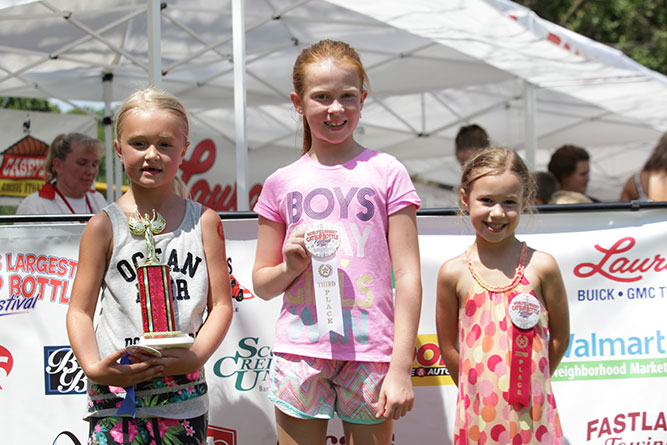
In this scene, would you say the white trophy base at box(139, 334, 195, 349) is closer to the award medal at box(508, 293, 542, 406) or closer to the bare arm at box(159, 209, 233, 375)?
the bare arm at box(159, 209, 233, 375)

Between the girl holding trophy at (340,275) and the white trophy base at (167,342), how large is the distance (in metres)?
0.32

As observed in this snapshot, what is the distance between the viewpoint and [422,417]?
3.17 meters

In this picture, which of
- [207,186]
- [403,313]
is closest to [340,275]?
[403,313]

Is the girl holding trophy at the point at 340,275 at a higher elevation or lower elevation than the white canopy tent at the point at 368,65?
lower

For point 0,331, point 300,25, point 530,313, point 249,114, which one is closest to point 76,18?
point 300,25

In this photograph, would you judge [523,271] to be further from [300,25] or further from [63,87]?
[63,87]

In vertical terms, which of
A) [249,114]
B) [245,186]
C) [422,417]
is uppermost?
[249,114]

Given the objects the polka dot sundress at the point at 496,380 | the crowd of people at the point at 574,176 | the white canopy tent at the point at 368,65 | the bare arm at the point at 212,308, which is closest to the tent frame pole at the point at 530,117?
the white canopy tent at the point at 368,65

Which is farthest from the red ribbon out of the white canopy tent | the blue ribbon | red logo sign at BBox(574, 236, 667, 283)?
the white canopy tent

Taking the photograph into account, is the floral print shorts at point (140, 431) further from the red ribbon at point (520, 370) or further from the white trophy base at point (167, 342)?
the red ribbon at point (520, 370)

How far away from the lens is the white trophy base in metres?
2.09

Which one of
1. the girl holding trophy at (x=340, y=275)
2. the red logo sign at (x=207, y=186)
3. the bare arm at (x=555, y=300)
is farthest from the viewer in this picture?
the red logo sign at (x=207, y=186)

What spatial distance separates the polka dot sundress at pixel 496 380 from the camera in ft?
8.11

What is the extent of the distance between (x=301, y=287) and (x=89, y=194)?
4166 millimetres
